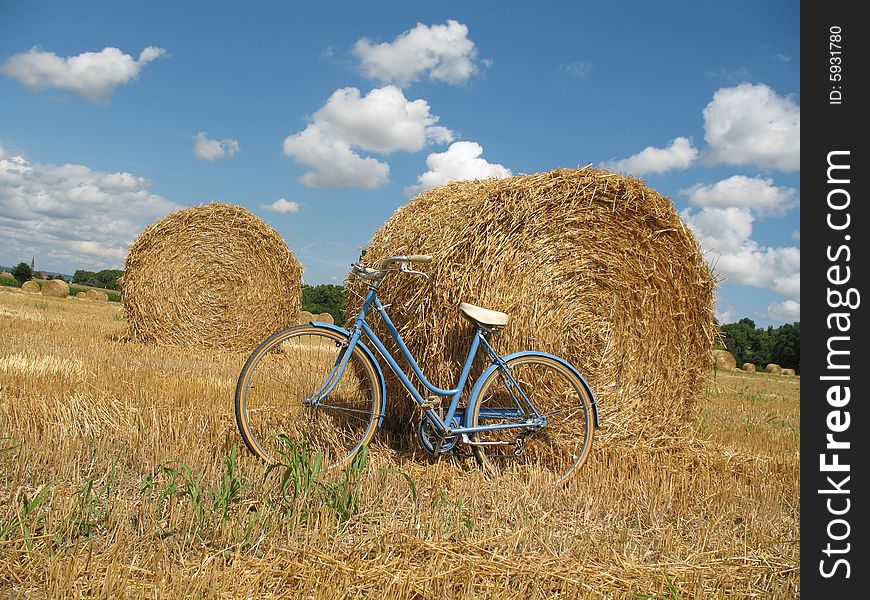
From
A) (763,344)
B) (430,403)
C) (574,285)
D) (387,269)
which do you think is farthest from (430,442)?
(763,344)

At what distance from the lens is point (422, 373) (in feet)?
14.2

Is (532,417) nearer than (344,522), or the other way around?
(344,522)

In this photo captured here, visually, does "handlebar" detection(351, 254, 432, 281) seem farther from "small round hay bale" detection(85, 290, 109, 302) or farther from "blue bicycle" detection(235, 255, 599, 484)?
"small round hay bale" detection(85, 290, 109, 302)

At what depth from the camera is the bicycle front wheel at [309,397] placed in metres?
3.92

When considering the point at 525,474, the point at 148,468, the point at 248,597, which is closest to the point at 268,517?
the point at 248,597

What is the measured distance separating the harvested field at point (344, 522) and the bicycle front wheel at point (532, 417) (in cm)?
21

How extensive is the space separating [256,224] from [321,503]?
780 cm

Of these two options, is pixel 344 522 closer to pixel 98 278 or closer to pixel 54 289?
pixel 54 289

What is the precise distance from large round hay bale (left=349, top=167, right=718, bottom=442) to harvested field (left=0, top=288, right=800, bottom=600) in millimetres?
580

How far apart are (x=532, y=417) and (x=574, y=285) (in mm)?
1045

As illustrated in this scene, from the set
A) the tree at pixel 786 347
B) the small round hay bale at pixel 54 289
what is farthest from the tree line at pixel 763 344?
the small round hay bale at pixel 54 289

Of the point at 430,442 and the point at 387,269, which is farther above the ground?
the point at 387,269

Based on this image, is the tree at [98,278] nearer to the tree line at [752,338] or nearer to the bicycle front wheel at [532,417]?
the tree line at [752,338]
